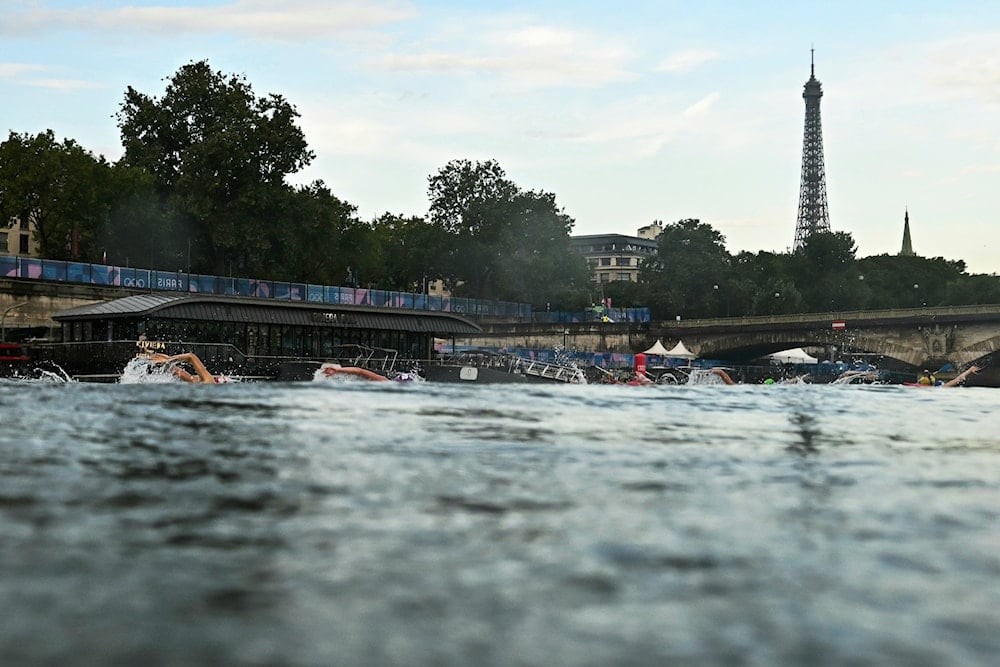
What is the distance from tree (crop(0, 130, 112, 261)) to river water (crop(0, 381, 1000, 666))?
69194mm

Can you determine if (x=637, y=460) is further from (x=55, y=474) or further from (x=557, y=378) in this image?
(x=557, y=378)

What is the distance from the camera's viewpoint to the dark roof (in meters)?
55.3

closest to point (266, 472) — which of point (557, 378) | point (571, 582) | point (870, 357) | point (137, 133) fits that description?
point (571, 582)

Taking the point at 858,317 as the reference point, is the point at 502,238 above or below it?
above

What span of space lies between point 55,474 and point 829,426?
13.4m

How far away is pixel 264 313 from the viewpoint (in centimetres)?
6012

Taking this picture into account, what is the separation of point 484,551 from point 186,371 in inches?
1622

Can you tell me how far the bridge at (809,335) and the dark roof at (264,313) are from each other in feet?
126

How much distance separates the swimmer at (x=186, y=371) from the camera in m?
41.5

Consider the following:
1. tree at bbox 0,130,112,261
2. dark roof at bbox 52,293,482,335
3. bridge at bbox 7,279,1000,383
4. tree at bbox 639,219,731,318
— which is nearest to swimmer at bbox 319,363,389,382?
dark roof at bbox 52,293,482,335

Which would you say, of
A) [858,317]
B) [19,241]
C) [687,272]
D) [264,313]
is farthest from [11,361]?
[687,272]

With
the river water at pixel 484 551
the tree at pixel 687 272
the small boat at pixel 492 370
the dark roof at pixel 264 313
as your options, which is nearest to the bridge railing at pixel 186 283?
the dark roof at pixel 264 313

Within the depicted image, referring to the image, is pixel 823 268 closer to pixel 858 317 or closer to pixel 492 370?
pixel 858 317

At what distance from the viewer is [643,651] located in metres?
5.20
